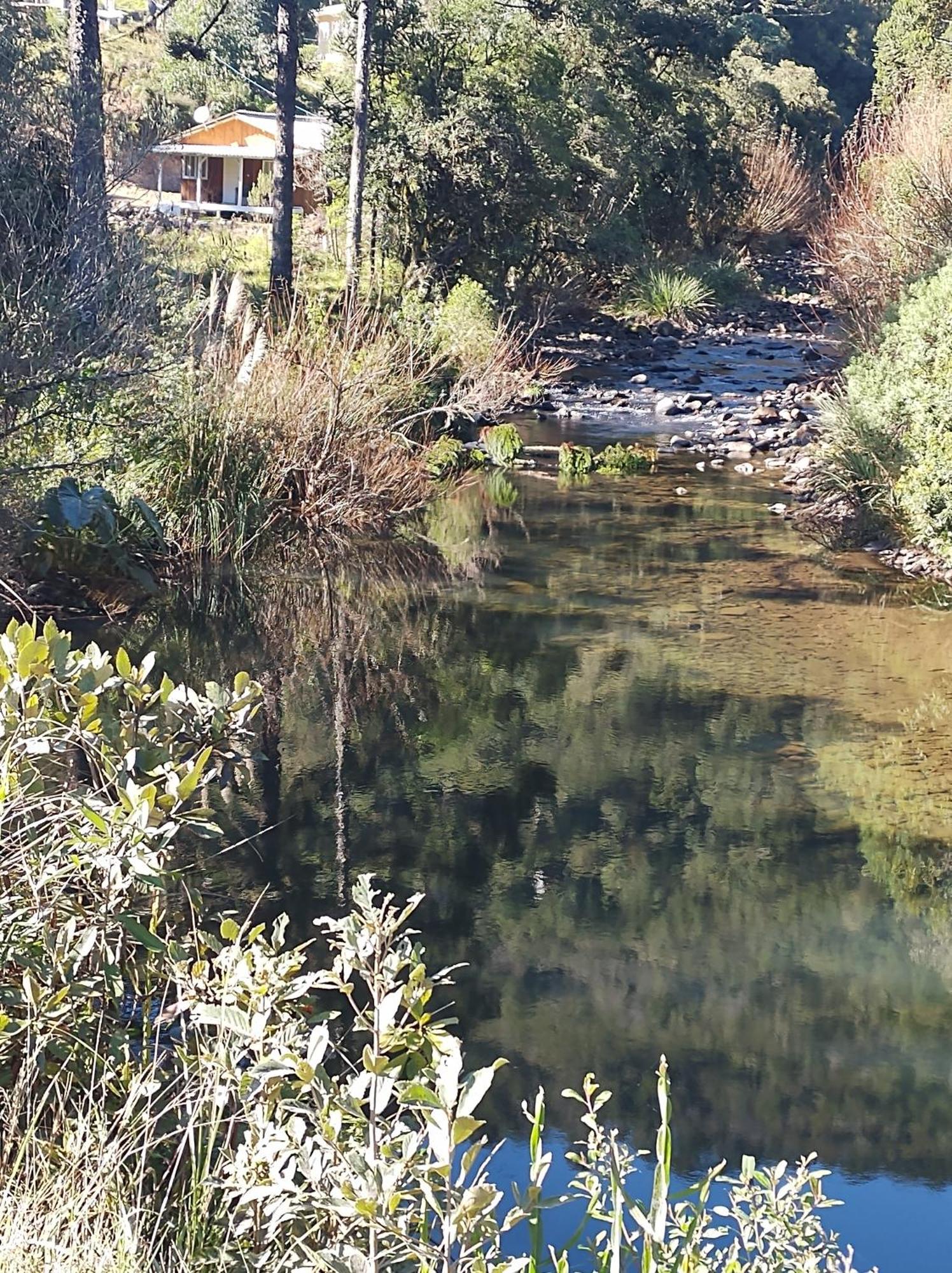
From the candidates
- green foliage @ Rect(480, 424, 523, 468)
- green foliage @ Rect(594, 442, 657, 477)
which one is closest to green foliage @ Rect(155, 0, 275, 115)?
green foliage @ Rect(480, 424, 523, 468)

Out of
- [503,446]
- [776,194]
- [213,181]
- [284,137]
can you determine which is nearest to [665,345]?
[284,137]

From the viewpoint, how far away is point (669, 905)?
22.9ft

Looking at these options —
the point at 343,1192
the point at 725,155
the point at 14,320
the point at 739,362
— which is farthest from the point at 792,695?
the point at 725,155

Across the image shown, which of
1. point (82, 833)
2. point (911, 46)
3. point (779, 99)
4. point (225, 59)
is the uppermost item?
point (911, 46)

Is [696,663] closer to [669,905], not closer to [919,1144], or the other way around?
[669,905]

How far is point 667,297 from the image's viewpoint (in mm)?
30984

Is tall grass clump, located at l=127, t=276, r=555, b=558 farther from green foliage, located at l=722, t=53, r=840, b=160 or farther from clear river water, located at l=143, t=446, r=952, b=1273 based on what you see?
green foliage, located at l=722, t=53, r=840, b=160

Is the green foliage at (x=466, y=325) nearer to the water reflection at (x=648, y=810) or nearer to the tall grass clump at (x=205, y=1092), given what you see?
the water reflection at (x=648, y=810)

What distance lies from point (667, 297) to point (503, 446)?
537 inches

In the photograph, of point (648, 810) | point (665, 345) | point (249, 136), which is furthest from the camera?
point (249, 136)

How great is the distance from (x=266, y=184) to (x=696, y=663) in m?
34.2

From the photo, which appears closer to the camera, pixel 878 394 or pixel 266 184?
pixel 878 394

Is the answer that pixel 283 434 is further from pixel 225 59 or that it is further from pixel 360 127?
pixel 225 59

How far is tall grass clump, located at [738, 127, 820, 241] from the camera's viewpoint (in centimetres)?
3822
